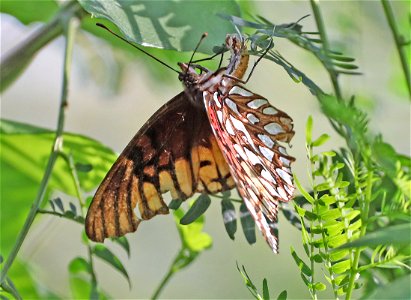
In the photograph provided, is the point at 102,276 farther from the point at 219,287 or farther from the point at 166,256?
the point at 219,287

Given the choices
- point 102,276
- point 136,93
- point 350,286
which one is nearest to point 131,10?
point 350,286

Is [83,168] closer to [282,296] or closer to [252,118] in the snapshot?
[252,118]

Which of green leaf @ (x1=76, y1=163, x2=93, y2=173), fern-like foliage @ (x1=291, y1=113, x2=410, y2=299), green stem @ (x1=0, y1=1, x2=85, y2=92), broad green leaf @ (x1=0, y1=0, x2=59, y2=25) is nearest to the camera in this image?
fern-like foliage @ (x1=291, y1=113, x2=410, y2=299)

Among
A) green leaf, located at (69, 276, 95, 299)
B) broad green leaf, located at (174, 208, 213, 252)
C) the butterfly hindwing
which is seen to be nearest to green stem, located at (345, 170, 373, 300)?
the butterfly hindwing

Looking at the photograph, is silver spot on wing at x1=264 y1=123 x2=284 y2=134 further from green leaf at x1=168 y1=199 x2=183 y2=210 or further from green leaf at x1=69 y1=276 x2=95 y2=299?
green leaf at x1=69 y1=276 x2=95 y2=299

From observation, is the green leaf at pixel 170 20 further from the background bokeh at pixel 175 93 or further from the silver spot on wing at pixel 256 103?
the background bokeh at pixel 175 93

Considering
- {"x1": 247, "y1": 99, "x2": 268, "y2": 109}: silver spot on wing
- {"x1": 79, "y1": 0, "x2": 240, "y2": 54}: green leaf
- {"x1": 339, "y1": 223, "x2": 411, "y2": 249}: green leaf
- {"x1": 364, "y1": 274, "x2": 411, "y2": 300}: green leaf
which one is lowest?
Answer: {"x1": 364, "y1": 274, "x2": 411, "y2": 300}: green leaf

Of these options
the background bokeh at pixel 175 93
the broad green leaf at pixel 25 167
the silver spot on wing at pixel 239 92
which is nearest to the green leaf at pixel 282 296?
the silver spot on wing at pixel 239 92
